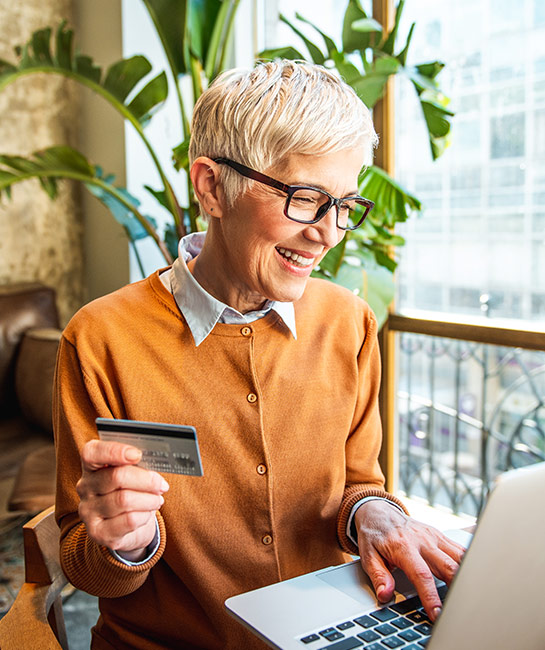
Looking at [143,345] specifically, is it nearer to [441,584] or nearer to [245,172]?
[245,172]

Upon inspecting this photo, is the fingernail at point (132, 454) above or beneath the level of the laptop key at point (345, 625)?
above

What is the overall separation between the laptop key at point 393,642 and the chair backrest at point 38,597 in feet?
1.25

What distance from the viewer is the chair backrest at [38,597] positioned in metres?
0.78

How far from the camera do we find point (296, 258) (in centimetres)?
105

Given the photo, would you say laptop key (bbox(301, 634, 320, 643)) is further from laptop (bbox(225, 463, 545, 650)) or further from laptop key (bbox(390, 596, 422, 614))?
laptop key (bbox(390, 596, 422, 614))

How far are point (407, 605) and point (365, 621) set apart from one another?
72 millimetres

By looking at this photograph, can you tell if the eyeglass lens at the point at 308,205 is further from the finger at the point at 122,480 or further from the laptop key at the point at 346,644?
the laptop key at the point at 346,644

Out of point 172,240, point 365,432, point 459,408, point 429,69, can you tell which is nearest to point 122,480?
point 365,432

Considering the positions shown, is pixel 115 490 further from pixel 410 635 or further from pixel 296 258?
pixel 296 258

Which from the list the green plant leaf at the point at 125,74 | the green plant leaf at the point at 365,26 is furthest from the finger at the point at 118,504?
the green plant leaf at the point at 125,74

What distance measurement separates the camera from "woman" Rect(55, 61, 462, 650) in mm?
974

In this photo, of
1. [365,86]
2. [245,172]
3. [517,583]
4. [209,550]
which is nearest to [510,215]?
[365,86]

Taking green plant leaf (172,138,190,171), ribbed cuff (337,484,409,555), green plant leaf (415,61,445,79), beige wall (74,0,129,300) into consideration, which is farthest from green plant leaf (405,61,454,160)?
beige wall (74,0,129,300)

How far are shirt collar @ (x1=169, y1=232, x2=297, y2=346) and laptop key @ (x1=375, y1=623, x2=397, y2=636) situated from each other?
0.52 metres
